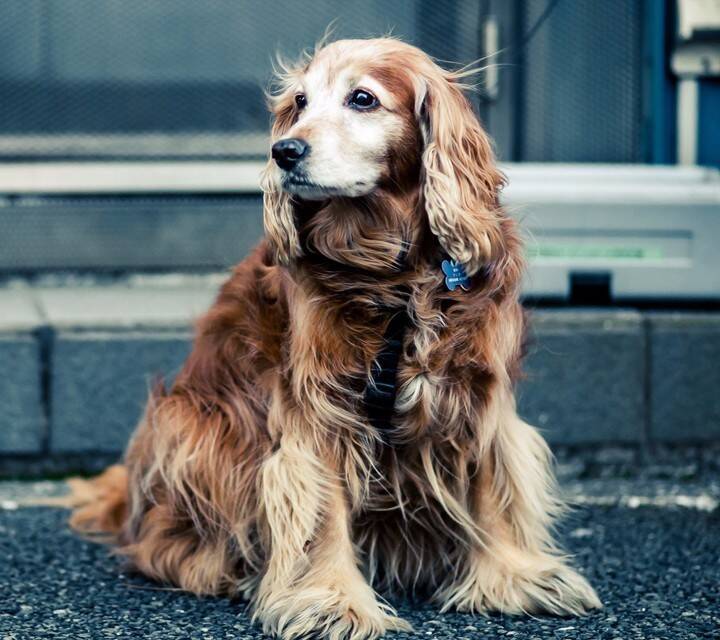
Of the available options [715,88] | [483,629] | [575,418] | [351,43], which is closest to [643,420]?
[575,418]

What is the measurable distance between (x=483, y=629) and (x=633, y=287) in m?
2.02

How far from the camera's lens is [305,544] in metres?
2.86

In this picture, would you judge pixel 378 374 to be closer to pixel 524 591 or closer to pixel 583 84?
pixel 524 591

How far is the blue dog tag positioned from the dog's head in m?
0.03

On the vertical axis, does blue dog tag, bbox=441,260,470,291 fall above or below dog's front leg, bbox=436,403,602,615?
above

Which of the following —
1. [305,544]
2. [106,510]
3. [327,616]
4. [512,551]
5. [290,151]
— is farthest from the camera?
[106,510]

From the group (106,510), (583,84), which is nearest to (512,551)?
(106,510)

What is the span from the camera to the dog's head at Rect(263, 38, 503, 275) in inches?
106

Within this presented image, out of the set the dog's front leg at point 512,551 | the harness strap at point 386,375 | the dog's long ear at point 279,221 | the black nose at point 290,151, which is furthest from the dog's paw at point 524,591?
the black nose at point 290,151

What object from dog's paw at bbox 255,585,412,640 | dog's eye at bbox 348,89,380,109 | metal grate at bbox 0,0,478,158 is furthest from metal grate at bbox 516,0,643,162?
dog's paw at bbox 255,585,412,640

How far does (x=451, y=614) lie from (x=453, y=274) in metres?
0.84

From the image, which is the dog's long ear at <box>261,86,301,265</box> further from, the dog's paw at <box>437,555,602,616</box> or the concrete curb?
the concrete curb

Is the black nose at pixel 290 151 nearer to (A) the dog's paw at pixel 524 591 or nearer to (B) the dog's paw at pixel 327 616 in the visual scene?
(B) the dog's paw at pixel 327 616

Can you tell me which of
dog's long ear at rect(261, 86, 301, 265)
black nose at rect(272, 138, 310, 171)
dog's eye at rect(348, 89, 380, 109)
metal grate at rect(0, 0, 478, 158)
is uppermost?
metal grate at rect(0, 0, 478, 158)
